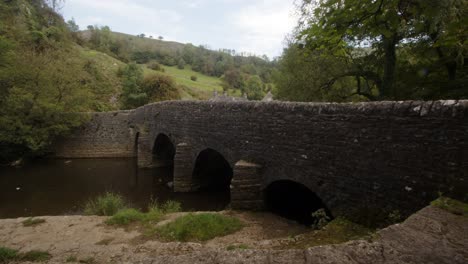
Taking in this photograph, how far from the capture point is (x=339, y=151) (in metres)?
5.20

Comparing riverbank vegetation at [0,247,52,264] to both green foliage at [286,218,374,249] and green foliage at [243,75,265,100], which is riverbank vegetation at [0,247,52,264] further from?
green foliage at [243,75,265,100]

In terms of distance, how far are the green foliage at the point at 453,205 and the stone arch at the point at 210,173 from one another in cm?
874

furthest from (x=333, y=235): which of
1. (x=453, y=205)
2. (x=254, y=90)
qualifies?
(x=254, y=90)

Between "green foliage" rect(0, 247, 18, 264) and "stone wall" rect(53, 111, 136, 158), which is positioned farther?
"stone wall" rect(53, 111, 136, 158)

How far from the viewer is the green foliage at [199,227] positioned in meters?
5.52

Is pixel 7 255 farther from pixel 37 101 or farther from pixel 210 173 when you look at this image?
pixel 37 101

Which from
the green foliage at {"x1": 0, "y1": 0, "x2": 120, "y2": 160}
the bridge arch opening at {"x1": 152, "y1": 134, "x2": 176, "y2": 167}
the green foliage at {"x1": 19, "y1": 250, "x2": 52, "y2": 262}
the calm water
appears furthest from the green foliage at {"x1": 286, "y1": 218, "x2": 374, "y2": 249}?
the green foliage at {"x1": 0, "y1": 0, "x2": 120, "y2": 160}

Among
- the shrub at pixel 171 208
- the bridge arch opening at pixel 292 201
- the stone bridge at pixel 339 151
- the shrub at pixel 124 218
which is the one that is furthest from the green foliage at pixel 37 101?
the bridge arch opening at pixel 292 201

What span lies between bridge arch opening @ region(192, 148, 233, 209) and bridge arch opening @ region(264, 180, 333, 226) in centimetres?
357

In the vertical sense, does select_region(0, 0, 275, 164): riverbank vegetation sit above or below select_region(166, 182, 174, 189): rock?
above

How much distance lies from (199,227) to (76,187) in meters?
10.6

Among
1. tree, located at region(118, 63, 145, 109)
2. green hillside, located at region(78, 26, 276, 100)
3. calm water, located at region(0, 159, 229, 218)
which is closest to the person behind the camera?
calm water, located at region(0, 159, 229, 218)

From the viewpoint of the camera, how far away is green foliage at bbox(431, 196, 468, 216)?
295cm

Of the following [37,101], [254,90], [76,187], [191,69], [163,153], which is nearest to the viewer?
[76,187]
